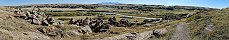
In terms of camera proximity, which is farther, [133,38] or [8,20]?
[133,38]

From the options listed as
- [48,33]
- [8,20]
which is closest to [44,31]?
[48,33]

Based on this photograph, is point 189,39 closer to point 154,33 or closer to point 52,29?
point 154,33

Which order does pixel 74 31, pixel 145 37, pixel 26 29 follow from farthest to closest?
pixel 145 37 < pixel 74 31 < pixel 26 29

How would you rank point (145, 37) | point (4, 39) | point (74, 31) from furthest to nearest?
point (145, 37)
point (74, 31)
point (4, 39)

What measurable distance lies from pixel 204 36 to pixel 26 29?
2858cm

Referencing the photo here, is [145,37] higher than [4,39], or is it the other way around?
[4,39]

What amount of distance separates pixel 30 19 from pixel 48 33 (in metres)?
9.83

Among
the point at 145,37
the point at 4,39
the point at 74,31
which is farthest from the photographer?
the point at 145,37

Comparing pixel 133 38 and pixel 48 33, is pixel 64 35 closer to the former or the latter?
pixel 48 33

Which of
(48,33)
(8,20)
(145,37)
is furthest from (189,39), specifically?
(8,20)

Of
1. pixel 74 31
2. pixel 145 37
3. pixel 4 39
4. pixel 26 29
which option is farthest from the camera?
pixel 145 37

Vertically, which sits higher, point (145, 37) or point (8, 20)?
point (8, 20)

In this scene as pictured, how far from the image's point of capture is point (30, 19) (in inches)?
2499

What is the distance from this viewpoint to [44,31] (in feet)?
181
